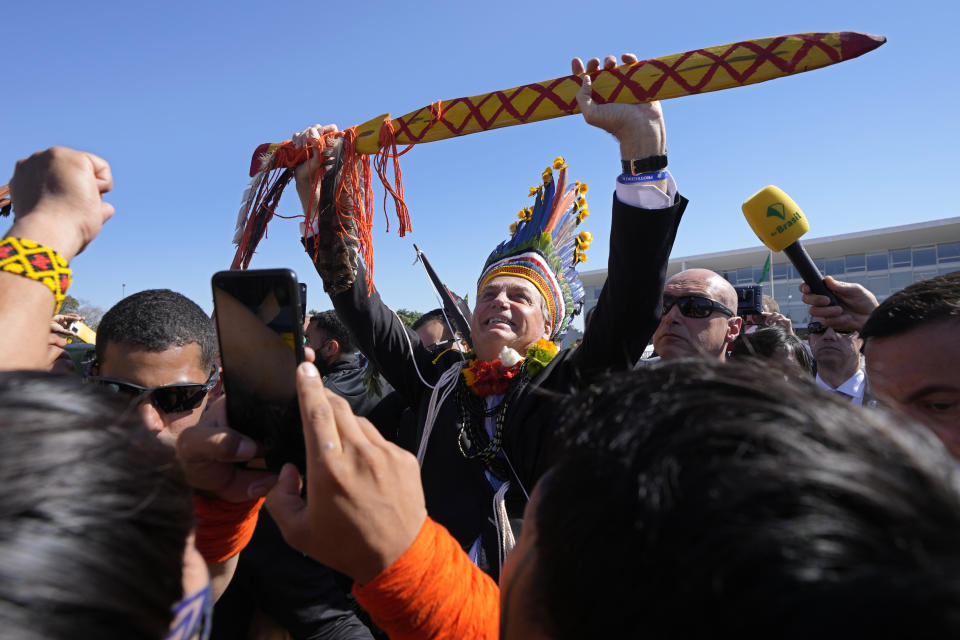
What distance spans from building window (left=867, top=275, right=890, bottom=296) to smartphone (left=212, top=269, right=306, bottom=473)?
36.4 meters

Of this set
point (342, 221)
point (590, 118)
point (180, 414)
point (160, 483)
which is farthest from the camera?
point (342, 221)

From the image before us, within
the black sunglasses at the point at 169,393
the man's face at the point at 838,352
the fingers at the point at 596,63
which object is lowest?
the man's face at the point at 838,352

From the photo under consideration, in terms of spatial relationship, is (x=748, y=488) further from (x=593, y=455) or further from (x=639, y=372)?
(x=639, y=372)

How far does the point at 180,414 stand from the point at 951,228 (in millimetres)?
37881

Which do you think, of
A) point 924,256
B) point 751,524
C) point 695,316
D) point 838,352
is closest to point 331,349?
point 695,316

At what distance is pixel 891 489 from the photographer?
49 centimetres

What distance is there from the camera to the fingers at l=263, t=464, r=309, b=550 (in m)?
0.89

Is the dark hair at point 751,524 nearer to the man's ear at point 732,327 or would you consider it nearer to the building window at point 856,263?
the man's ear at point 732,327

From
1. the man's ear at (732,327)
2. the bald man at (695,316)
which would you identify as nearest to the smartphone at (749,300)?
the man's ear at (732,327)

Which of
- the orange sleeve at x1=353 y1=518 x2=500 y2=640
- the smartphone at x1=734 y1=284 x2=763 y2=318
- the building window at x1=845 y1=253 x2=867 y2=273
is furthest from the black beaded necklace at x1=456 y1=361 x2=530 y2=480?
the building window at x1=845 y1=253 x2=867 y2=273

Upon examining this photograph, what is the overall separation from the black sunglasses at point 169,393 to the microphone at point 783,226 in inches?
96.5

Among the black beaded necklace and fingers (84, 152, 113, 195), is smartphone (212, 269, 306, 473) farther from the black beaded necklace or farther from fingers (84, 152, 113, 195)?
the black beaded necklace

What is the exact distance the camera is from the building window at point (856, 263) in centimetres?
3231

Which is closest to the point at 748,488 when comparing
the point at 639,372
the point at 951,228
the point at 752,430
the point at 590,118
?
the point at 752,430
